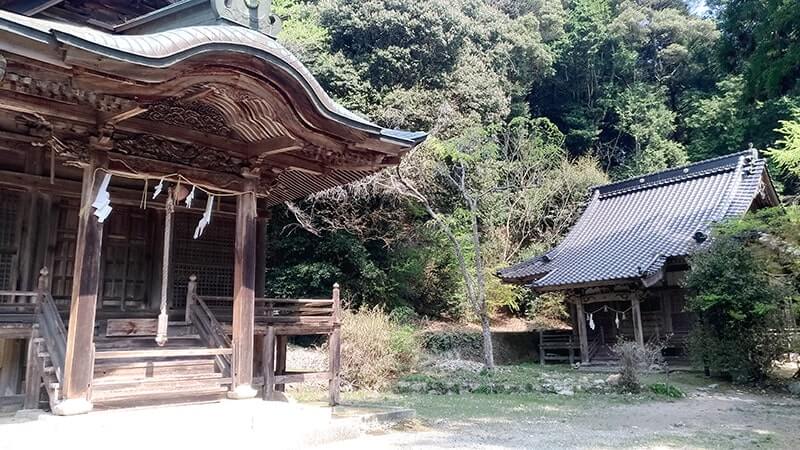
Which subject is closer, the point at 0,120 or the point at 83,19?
the point at 0,120

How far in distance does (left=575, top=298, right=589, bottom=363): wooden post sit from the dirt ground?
652 centimetres

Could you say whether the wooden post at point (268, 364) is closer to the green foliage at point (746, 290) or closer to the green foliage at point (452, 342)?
the green foliage at point (746, 290)

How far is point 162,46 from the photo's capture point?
5859mm

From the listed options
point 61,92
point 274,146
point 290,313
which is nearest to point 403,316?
point 290,313

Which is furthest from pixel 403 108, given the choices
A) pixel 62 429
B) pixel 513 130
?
pixel 62 429

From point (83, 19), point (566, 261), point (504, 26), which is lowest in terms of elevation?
point (566, 261)

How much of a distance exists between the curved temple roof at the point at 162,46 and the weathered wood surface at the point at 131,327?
3.39 metres

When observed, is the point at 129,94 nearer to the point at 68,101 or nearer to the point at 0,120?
the point at 68,101

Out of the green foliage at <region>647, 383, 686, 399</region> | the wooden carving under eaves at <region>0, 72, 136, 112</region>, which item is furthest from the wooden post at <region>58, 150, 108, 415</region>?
the green foliage at <region>647, 383, 686, 399</region>

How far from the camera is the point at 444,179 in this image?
1886cm

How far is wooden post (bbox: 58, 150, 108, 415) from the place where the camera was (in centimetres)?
566

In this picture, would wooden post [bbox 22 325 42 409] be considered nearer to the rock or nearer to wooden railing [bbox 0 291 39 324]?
wooden railing [bbox 0 291 39 324]

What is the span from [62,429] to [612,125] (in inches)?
1243

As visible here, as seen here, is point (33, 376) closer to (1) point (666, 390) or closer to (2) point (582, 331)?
(1) point (666, 390)
